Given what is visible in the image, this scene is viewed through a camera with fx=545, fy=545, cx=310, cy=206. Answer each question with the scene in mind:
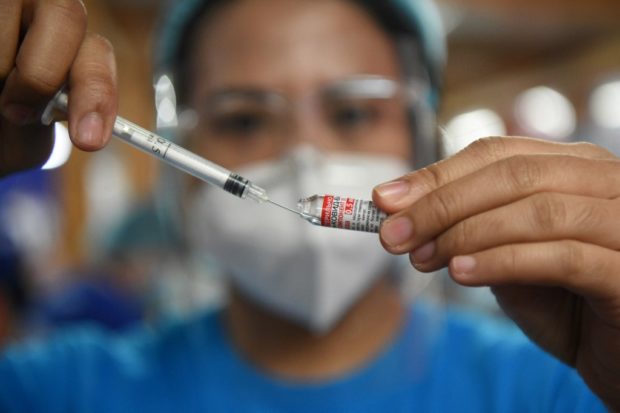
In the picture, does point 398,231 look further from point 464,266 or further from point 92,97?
point 92,97

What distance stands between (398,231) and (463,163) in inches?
4.3

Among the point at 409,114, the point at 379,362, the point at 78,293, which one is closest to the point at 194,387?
the point at 379,362

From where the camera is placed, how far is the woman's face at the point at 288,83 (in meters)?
1.08

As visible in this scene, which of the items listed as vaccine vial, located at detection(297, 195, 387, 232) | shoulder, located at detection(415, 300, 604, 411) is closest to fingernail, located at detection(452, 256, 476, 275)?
vaccine vial, located at detection(297, 195, 387, 232)

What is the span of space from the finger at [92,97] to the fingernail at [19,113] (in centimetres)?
7

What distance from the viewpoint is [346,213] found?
2.15 ft

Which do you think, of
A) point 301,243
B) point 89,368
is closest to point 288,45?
point 301,243

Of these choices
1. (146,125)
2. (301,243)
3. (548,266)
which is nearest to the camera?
(548,266)

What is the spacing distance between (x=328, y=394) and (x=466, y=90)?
177 inches

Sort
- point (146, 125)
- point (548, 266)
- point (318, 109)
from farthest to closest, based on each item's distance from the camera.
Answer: point (146, 125) → point (318, 109) → point (548, 266)

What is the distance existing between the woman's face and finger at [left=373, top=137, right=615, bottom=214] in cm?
48

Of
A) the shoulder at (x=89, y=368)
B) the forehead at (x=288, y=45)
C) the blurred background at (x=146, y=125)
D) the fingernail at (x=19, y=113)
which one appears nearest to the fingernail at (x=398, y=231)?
the fingernail at (x=19, y=113)

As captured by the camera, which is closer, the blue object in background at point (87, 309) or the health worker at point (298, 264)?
the health worker at point (298, 264)

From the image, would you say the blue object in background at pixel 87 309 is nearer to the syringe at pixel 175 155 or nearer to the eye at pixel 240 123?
the eye at pixel 240 123
